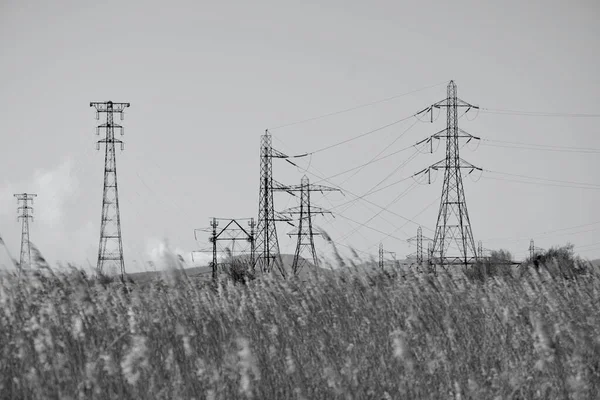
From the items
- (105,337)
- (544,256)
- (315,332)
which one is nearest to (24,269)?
(105,337)

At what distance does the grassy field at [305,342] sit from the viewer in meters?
4.57

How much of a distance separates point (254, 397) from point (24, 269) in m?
2.75

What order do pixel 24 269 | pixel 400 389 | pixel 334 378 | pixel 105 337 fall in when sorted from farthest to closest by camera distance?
pixel 24 269 < pixel 105 337 < pixel 400 389 < pixel 334 378

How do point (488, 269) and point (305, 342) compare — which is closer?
point (305, 342)

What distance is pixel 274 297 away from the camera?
7.86 m

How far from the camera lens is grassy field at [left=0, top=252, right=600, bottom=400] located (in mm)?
4566

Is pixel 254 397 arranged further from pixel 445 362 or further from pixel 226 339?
pixel 226 339

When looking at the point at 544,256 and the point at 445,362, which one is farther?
the point at 544,256

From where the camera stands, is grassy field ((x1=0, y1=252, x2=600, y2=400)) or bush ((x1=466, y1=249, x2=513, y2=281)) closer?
grassy field ((x1=0, y1=252, x2=600, y2=400))

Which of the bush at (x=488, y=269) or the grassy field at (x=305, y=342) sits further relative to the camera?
the bush at (x=488, y=269)

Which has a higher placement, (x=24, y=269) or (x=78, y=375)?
(x=24, y=269)

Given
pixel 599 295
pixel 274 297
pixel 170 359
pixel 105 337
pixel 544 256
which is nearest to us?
pixel 170 359

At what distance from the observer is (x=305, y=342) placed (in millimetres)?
6148

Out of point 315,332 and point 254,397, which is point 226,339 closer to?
point 315,332
